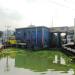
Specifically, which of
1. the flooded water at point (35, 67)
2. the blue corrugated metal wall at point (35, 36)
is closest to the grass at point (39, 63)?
the flooded water at point (35, 67)

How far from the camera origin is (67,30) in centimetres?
4831

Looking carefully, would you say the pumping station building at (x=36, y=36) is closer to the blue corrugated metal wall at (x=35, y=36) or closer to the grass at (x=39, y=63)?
the blue corrugated metal wall at (x=35, y=36)

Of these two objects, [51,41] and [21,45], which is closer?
[21,45]

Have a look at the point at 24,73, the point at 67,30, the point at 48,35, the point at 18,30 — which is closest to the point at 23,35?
the point at 18,30

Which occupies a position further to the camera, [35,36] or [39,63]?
[35,36]

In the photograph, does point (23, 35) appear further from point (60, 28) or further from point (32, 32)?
point (60, 28)

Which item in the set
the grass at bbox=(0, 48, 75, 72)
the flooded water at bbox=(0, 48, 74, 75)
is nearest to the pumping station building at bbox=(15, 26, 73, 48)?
the grass at bbox=(0, 48, 75, 72)

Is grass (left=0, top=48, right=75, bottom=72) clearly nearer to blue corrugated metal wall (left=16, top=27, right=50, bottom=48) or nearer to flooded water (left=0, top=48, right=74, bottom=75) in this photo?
flooded water (left=0, top=48, right=74, bottom=75)

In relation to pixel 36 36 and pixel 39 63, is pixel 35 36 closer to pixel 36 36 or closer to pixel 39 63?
pixel 36 36

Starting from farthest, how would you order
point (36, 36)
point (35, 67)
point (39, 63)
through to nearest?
point (36, 36)
point (39, 63)
point (35, 67)

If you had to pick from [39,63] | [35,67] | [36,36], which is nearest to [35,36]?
[36,36]

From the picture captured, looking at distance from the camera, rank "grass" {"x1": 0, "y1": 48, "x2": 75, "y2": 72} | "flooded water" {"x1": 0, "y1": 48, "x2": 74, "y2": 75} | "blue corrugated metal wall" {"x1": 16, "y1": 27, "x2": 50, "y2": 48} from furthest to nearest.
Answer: "blue corrugated metal wall" {"x1": 16, "y1": 27, "x2": 50, "y2": 48} < "grass" {"x1": 0, "y1": 48, "x2": 75, "y2": 72} < "flooded water" {"x1": 0, "y1": 48, "x2": 74, "y2": 75}

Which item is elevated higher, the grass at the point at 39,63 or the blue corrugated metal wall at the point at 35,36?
the blue corrugated metal wall at the point at 35,36

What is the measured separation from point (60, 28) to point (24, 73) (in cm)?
3515
